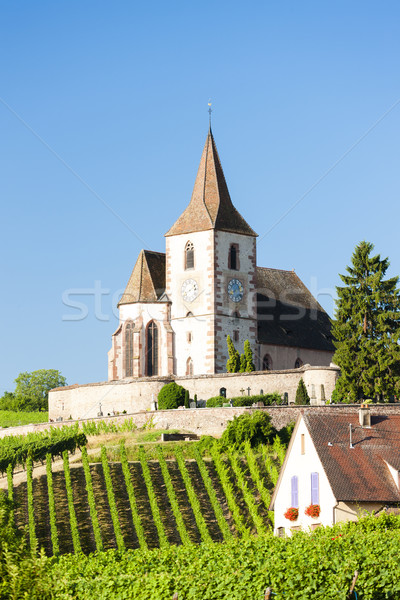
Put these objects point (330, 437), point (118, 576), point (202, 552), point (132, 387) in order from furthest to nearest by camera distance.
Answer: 1. point (132, 387)
2. point (330, 437)
3. point (202, 552)
4. point (118, 576)

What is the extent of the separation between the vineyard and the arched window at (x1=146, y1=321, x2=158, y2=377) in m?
15.1

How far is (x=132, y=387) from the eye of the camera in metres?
67.2

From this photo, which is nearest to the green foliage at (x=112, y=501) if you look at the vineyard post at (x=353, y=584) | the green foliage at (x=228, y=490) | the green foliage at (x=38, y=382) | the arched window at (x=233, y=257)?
the green foliage at (x=228, y=490)

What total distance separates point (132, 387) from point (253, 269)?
11734 mm

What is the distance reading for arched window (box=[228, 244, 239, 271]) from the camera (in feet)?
235

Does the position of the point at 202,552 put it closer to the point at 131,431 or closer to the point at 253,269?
the point at 131,431

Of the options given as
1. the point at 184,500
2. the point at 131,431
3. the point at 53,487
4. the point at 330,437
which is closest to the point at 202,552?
the point at 330,437

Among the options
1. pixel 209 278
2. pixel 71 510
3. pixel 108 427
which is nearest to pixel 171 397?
pixel 108 427

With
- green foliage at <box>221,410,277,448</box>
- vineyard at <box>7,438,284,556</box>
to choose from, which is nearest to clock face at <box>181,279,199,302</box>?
green foliage at <box>221,410,277,448</box>

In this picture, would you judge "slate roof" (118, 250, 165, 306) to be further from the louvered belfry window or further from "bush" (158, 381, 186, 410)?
the louvered belfry window

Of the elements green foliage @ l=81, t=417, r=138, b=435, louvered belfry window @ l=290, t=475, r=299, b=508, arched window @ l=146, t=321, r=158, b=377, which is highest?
arched window @ l=146, t=321, r=158, b=377

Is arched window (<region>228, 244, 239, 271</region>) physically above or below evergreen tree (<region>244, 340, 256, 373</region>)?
above

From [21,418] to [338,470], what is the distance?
45267mm

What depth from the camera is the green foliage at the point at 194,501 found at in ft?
153
